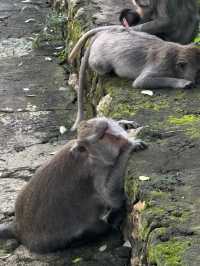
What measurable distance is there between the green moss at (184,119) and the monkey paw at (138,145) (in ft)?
1.38

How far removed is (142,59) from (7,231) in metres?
1.75

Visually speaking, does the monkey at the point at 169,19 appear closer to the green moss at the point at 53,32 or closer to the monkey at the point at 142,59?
the monkey at the point at 142,59

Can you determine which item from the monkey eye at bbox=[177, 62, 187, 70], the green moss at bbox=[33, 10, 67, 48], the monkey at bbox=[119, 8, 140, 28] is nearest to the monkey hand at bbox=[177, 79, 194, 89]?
the monkey eye at bbox=[177, 62, 187, 70]

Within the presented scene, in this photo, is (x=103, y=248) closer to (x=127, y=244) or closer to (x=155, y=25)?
(x=127, y=244)

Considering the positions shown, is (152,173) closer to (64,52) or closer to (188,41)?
(188,41)

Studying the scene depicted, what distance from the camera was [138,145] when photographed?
15.2 ft

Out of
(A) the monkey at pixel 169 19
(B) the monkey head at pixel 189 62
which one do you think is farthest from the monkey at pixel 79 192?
(A) the monkey at pixel 169 19

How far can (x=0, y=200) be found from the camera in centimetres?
565

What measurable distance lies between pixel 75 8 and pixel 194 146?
13.0 feet

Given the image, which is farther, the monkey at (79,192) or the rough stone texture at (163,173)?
the monkey at (79,192)

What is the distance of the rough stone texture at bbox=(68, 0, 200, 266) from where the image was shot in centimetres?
365

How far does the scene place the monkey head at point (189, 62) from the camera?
570 cm

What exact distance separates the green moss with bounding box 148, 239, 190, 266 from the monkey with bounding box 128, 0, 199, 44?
11.5 feet

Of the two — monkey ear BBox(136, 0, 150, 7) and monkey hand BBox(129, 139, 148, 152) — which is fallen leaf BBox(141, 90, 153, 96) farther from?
monkey ear BBox(136, 0, 150, 7)
